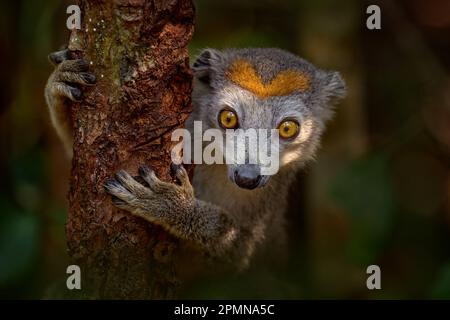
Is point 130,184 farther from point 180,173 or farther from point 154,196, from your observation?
point 180,173

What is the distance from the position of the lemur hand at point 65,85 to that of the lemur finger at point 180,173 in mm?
749

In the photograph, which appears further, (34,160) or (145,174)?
(34,160)

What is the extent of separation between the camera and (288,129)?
4867 millimetres

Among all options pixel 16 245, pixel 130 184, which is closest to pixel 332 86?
pixel 130 184

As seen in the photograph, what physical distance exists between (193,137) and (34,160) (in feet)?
6.88

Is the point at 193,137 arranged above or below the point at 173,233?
above

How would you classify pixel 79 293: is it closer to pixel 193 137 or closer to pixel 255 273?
pixel 193 137

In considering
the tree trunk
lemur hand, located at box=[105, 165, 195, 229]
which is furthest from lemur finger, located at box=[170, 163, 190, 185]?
the tree trunk

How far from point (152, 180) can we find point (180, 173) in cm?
21

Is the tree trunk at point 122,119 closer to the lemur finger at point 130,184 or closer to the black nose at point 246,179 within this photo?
the lemur finger at point 130,184

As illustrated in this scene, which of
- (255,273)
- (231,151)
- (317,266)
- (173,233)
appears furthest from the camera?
(317,266)

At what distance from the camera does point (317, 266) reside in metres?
6.95

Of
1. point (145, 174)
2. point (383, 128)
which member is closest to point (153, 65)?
point (145, 174)

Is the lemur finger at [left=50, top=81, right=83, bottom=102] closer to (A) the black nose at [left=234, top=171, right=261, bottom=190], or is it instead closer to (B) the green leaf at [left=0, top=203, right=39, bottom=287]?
(A) the black nose at [left=234, top=171, right=261, bottom=190]
